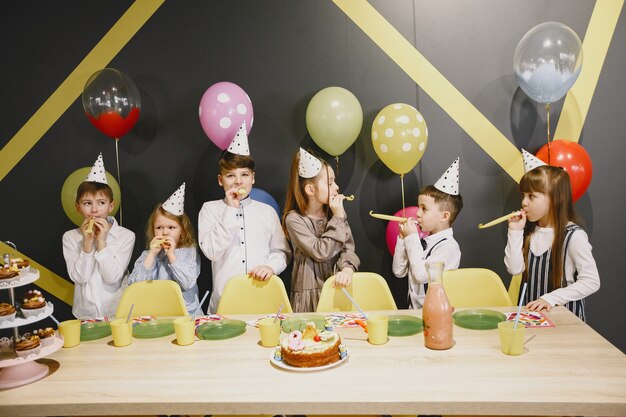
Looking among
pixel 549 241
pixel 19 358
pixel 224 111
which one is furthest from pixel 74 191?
pixel 549 241

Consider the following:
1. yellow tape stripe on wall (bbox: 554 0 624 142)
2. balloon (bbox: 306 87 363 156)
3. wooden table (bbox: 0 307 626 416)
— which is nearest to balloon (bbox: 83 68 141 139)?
balloon (bbox: 306 87 363 156)

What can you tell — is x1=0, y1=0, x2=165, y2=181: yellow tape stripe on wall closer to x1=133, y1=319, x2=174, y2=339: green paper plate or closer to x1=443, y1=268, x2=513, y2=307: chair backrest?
x1=133, y1=319, x2=174, y2=339: green paper plate

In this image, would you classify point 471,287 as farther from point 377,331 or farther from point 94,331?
point 94,331

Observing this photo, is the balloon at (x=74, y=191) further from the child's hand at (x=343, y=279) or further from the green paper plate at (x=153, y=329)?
the child's hand at (x=343, y=279)

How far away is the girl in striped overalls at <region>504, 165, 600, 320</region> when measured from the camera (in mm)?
2525

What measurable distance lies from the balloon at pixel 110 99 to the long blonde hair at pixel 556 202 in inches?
97.4

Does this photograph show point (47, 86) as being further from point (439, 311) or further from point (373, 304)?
point (439, 311)

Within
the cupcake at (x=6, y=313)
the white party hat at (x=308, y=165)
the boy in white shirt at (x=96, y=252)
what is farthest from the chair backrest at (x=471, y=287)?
the boy in white shirt at (x=96, y=252)

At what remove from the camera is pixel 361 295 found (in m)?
2.51

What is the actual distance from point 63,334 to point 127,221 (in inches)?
70.6

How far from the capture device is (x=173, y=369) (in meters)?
1.68

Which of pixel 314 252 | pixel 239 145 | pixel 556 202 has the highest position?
pixel 239 145

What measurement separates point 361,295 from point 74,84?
8.69 ft

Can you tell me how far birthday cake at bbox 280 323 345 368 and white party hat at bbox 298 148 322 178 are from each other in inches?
50.1
